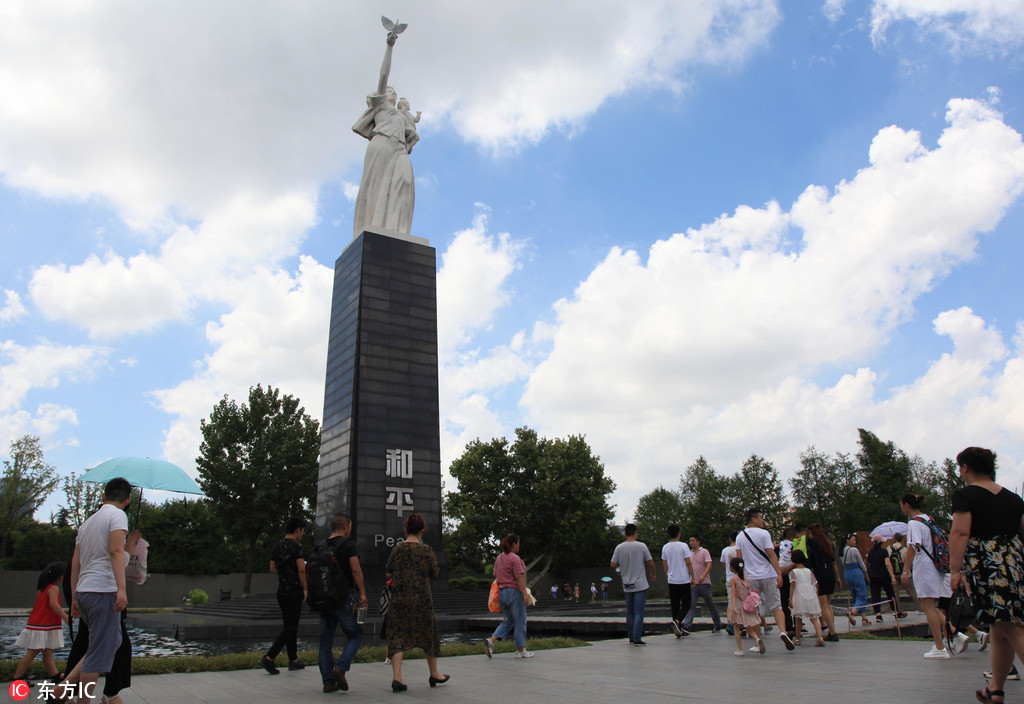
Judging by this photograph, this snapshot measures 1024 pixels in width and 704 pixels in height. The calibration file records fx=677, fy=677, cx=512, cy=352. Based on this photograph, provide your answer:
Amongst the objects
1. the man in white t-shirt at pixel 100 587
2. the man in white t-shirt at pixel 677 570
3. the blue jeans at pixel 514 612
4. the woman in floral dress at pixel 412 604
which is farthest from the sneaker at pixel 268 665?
the man in white t-shirt at pixel 677 570

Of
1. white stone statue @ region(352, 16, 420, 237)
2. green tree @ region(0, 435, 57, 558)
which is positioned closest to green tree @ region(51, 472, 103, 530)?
green tree @ region(0, 435, 57, 558)

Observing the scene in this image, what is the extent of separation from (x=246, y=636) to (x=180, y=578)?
1096 inches

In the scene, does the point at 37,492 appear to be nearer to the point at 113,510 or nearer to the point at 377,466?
the point at 377,466

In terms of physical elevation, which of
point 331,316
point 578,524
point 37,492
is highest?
point 331,316

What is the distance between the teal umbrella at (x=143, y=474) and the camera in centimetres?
1393

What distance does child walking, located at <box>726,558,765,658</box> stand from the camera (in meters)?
7.57

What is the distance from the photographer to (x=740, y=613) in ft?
26.3

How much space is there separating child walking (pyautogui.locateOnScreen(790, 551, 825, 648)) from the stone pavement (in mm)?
413

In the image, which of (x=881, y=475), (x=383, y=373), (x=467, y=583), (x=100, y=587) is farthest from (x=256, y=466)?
(x=881, y=475)

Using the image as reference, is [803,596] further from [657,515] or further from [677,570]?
[657,515]

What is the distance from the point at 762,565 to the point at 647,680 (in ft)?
9.71

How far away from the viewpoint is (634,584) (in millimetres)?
9039

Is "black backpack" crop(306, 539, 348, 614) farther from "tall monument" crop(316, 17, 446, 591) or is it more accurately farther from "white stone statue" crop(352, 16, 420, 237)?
"white stone statue" crop(352, 16, 420, 237)

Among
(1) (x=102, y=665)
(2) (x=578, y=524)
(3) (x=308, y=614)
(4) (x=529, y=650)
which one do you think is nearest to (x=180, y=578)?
(2) (x=578, y=524)
